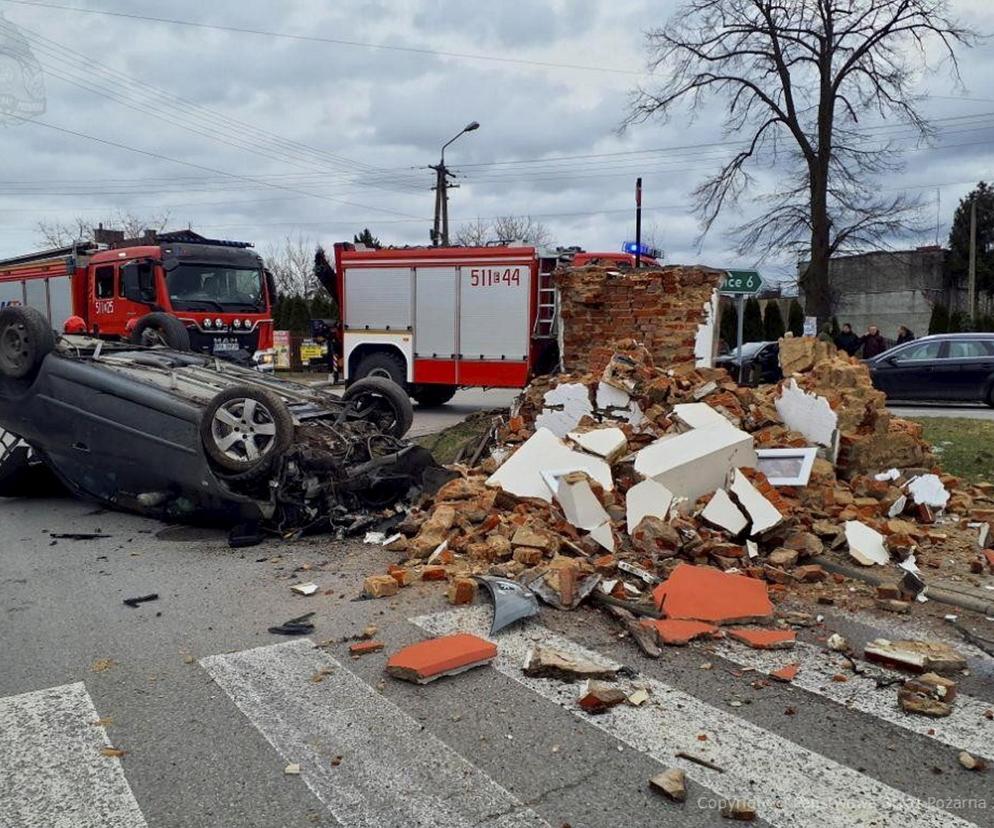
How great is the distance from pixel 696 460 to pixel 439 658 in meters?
2.97

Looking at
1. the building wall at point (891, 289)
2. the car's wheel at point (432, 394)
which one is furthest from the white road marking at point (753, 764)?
the building wall at point (891, 289)

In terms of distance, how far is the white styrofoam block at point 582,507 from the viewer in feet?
19.8

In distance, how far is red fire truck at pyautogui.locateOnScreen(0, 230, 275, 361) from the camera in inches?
614

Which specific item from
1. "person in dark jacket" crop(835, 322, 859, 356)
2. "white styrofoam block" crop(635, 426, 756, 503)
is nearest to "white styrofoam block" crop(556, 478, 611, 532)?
"white styrofoam block" crop(635, 426, 756, 503)

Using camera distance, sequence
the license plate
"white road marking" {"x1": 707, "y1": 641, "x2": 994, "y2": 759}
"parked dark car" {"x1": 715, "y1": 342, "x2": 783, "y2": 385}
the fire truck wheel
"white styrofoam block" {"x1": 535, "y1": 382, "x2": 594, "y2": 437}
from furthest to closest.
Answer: "parked dark car" {"x1": 715, "y1": 342, "x2": 783, "y2": 385} < the license plate < the fire truck wheel < "white styrofoam block" {"x1": 535, "y1": 382, "x2": 594, "y2": 437} < "white road marking" {"x1": 707, "y1": 641, "x2": 994, "y2": 759}

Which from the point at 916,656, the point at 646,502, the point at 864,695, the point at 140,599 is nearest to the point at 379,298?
the point at 646,502

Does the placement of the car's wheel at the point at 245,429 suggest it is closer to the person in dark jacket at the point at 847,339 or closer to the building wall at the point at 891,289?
the person in dark jacket at the point at 847,339

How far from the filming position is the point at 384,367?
16.4 m

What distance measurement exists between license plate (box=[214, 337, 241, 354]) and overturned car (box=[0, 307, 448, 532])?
7720mm

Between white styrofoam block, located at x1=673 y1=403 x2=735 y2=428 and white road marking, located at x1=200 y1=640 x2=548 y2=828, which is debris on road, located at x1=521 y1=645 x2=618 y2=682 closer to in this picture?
white road marking, located at x1=200 y1=640 x2=548 y2=828

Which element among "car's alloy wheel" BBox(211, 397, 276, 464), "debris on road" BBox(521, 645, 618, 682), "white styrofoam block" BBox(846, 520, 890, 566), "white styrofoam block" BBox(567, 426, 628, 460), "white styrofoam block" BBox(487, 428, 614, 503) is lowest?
"debris on road" BBox(521, 645, 618, 682)

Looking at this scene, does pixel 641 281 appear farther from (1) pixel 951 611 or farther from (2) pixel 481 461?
(1) pixel 951 611

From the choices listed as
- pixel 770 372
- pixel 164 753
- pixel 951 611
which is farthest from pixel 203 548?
pixel 770 372

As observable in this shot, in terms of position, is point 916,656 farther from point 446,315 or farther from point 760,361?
point 760,361
